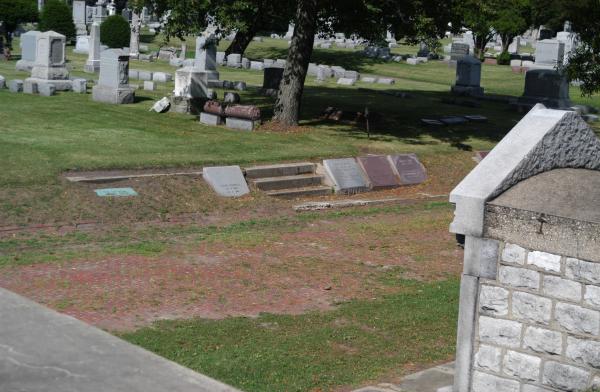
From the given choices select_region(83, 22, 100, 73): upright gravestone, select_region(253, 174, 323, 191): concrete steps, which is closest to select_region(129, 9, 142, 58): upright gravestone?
select_region(83, 22, 100, 73): upright gravestone

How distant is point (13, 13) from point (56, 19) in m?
2.96

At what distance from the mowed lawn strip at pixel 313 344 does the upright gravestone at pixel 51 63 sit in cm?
2047

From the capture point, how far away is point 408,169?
22344 mm

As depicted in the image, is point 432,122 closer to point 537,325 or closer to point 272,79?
point 272,79

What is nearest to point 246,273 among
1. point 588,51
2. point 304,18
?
point 304,18

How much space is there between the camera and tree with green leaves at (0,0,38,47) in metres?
45.5

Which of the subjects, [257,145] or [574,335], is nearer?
[574,335]

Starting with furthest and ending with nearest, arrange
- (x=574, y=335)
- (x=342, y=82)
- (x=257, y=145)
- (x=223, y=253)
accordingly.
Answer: (x=342, y=82)
(x=257, y=145)
(x=223, y=253)
(x=574, y=335)

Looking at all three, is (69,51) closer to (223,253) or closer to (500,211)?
(223,253)

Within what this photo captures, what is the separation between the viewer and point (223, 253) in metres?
14.6

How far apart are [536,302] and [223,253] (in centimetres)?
696

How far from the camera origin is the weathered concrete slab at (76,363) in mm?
8742

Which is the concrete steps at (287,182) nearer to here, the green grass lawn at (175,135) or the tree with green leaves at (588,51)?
the green grass lawn at (175,135)

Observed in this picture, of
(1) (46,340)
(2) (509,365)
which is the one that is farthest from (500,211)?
(1) (46,340)
